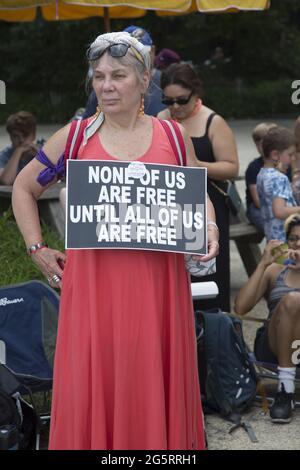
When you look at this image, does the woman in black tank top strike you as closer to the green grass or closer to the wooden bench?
the green grass

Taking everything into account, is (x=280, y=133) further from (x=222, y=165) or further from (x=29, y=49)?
(x=29, y=49)

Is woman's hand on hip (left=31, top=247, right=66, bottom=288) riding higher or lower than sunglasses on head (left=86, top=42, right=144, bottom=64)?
lower

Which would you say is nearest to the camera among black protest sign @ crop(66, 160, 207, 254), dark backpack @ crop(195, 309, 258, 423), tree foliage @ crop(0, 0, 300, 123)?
black protest sign @ crop(66, 160, 207, 254)

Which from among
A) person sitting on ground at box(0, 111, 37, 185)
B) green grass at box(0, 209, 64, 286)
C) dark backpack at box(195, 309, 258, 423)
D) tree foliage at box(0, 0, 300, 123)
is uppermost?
tree foliage at box(0, 0, 300, 123)

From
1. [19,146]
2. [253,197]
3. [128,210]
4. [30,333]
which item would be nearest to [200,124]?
[30,333]

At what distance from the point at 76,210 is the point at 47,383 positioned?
153 cm

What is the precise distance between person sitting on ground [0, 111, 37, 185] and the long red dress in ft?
14.5

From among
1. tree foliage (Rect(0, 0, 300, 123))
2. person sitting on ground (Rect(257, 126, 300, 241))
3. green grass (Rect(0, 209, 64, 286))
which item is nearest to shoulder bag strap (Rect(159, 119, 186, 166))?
green grass (Rect(0, 209, 64, 286))

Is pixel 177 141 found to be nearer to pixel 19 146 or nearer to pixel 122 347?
pixel 122 347

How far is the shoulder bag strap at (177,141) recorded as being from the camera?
3371 millimetres

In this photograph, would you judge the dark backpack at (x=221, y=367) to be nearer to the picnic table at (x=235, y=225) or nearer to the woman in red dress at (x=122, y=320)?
the woman in red dress at (x=122, y=320)

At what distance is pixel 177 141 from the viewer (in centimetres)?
338

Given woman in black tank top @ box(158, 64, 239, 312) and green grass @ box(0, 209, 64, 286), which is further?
green grass @ box(0, 209, 64, 286)

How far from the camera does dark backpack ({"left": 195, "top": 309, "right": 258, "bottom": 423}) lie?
16.0ft
